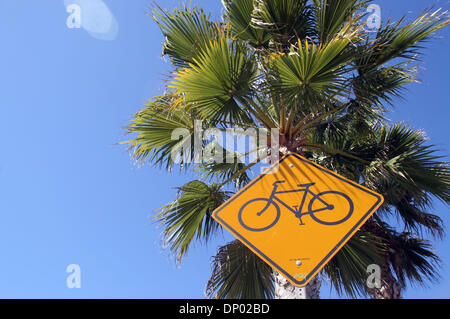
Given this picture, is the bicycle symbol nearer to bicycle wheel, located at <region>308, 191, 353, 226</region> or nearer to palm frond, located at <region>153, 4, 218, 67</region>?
bicycle wheel, located at <region>308, 191, 353, 226</region>

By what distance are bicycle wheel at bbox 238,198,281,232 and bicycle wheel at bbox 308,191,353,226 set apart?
11.0 inches

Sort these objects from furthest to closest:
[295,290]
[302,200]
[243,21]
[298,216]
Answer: [243,21] → [295,290] → [302,200] → [298,216]

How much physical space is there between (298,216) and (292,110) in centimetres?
154

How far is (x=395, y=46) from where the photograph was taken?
337cm

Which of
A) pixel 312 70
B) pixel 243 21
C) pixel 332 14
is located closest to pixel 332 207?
pixel 312 70

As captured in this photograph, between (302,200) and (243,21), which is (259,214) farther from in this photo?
(243,21)

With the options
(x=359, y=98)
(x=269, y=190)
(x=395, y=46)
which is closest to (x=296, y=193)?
(x=269, y=190)

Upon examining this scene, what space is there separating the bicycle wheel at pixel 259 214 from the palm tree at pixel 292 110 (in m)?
0.82

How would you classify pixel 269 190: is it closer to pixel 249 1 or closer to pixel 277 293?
pixel 277 293

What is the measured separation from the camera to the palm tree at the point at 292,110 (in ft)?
10.3

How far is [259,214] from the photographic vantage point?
2492mm

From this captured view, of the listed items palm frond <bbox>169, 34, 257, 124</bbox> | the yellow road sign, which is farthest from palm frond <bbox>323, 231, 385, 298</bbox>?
palm frond <bbox>169, 34, 257, 124</bbox>

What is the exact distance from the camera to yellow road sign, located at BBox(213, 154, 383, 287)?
2.24 m
